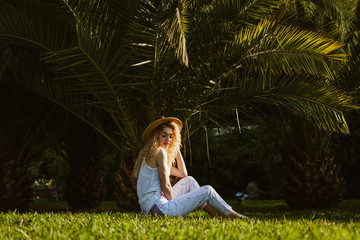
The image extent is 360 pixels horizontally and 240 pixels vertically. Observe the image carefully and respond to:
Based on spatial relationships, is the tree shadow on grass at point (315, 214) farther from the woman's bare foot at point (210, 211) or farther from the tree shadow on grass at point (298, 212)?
the woman's bare foot at point (210, 211)

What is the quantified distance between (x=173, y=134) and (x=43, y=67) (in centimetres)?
348

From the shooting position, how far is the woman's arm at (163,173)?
15.5 feet

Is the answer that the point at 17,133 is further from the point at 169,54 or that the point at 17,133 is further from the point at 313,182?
the point at 313,182

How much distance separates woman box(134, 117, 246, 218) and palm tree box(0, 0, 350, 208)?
35.8 inches

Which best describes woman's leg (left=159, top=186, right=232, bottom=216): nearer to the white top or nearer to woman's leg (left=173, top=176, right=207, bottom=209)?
the white top

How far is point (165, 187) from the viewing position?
186 inches

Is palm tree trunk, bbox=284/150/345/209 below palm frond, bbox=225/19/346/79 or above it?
below

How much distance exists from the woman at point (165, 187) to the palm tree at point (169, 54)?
0.91 m

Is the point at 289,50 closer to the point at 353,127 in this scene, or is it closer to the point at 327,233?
the point at 327,233

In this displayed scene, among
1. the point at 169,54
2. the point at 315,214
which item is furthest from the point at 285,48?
the point at 315,214

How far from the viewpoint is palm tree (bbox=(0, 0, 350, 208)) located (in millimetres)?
5711

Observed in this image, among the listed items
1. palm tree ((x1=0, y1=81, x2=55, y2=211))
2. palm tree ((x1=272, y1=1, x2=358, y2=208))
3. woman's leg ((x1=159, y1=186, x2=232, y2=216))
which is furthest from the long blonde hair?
palm tree ((x1=272, y1=1, x2=358, y2=208))

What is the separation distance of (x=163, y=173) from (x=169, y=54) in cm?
194

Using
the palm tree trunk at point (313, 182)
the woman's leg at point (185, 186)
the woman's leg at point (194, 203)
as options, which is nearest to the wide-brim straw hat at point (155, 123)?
the woman's leg at point (185, 186)
